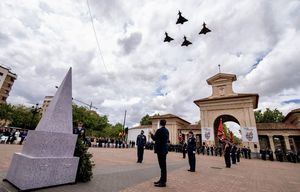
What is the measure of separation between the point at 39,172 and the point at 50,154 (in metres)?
0.42

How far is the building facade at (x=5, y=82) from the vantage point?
50281 millimetres

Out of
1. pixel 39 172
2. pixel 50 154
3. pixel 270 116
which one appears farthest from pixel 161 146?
pixel 270 116

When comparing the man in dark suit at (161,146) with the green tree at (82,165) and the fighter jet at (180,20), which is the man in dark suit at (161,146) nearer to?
the green tree at (82,165)

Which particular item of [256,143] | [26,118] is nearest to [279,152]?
[256,143]

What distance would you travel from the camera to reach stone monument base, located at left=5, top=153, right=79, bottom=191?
11.5 feet

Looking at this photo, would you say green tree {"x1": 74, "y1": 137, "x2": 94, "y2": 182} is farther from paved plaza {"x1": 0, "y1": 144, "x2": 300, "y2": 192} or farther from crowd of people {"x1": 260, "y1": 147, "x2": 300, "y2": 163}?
crowd of people {"x1": 260, "y1": 147, "x2": 300, "y2": 163}

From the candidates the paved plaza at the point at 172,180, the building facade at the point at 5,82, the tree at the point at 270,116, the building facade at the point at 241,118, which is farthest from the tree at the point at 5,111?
the tree at the point at 270,116

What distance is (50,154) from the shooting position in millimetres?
3969

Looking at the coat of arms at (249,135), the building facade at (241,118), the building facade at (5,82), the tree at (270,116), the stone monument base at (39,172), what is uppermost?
the building facade at (5,82)

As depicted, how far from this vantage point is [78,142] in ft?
16.0

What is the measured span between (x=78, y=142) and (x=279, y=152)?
27.6 metres

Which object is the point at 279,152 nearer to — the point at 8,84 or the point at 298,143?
the point at 298,143

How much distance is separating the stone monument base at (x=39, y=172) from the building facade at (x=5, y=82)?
202 feet

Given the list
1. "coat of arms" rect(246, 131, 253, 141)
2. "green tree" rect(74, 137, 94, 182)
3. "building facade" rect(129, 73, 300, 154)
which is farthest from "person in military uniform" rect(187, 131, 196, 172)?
"coat of arms" rect(246, 131, 253, 141)
